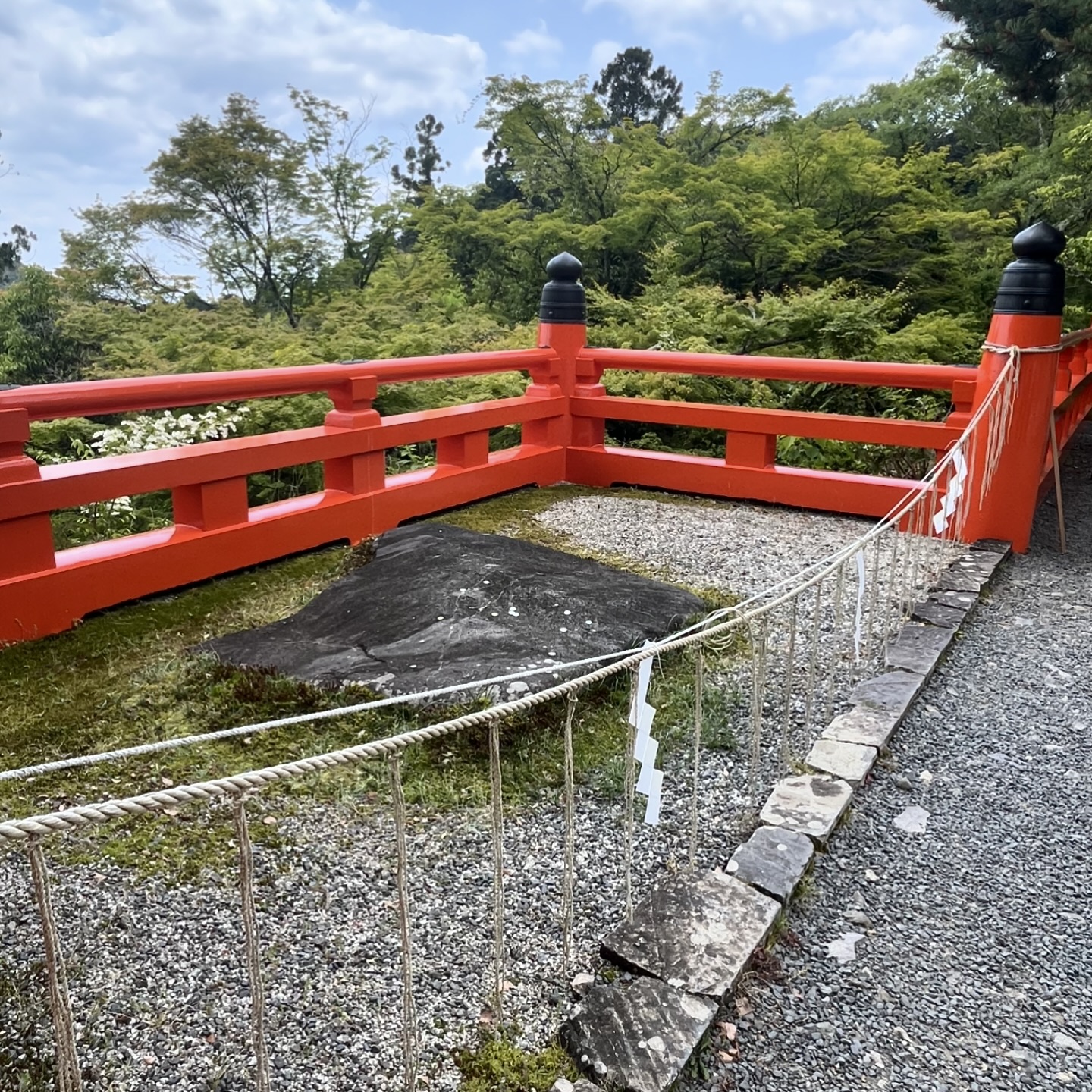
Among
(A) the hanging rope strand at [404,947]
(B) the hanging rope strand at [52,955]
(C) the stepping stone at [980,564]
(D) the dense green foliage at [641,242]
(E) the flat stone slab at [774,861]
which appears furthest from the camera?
(D) the dense green foliage at [641,242]

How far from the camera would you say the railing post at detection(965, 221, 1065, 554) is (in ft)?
15.8

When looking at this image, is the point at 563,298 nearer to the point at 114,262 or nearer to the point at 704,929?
the point at 704,929

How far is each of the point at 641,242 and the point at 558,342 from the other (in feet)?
29.9

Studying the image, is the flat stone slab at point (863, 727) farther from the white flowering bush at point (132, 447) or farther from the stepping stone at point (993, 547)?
the white flowering bush at point (132, 447)

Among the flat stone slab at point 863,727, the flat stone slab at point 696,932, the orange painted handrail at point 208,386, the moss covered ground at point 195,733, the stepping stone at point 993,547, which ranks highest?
the orange painted handrail at point 208,386

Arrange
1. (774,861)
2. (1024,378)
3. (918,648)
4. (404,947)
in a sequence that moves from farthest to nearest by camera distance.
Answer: (1024,378) → (918,648) → (774,861) → (404,947)

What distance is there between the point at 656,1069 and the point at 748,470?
4.68 m

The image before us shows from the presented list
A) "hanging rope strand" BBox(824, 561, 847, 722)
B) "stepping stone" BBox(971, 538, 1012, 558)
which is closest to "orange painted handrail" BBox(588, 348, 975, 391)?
"stepping stone" BBox(971, 538, 1012, 558)

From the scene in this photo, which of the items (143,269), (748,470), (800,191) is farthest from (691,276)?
(143,269)

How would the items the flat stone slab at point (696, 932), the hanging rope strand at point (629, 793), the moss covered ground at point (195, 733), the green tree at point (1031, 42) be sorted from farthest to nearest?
the green tree at point (1031, 42) → the moss covered ground at point (195, 733) → the hanging rope strand at point (629, 793) → the flat stone slab at point (696, 932)

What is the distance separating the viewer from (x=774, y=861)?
2.38m

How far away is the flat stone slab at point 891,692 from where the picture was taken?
3.26 meters

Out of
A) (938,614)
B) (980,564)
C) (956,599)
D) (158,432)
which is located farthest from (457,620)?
(158,432)

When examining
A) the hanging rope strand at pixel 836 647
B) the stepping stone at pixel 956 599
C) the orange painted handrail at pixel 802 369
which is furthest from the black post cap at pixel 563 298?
the hanging rope strand at pixel 836 647
